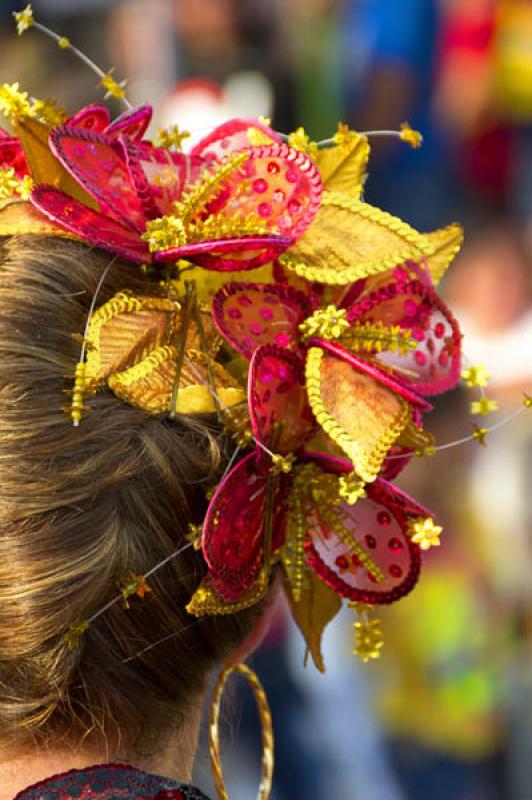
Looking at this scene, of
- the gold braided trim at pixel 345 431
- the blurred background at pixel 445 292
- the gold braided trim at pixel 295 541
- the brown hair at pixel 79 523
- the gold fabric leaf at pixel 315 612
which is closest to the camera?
the brown hair at pixel 79 523

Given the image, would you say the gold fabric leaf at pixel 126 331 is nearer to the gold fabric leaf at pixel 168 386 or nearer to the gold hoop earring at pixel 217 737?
the gold fabric leaf at pixel 168 386

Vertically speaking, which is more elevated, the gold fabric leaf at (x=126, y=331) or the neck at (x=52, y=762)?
the gold fabric leaf at (x=126, y=331)

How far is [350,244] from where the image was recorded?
1.29 m

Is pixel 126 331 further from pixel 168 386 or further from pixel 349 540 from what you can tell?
pixel 349 540

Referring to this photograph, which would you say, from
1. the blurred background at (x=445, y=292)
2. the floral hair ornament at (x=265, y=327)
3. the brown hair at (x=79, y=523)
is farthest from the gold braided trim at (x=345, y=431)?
the blurred background at (x=445, y=292)

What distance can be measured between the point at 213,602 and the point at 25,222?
0.41 m

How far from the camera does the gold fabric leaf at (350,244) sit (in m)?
1.26

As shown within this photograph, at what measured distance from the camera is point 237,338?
1216 millimetres

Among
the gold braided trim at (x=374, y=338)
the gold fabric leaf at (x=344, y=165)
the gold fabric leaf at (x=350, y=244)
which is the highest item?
the gold fabric leaf at (x=344, y=165)

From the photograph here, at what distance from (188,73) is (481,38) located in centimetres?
120

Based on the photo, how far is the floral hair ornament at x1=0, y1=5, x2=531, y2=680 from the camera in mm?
1195

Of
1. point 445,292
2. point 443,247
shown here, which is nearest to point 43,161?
point 443,247

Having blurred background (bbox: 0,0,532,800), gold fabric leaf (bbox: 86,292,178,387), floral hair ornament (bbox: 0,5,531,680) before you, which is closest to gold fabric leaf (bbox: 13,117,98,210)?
floral hair ornament (bbox: 0,5,531,680)

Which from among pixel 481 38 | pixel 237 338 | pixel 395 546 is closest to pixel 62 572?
pixel 237 338
